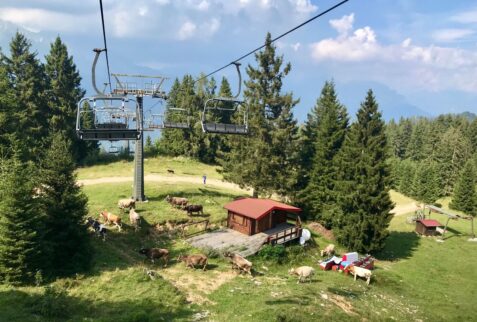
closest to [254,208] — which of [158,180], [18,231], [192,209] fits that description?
[192,209]

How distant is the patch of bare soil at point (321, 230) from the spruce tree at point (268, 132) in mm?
4812

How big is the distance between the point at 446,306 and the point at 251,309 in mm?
16557

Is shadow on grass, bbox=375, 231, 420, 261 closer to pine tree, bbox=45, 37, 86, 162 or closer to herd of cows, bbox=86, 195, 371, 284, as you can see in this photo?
herd of cows, bbox=86, 195, 371, 284

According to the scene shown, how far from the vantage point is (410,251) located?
42.3m

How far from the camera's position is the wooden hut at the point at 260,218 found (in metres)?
33.2

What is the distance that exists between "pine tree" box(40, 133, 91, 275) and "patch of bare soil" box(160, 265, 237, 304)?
19.2 ft

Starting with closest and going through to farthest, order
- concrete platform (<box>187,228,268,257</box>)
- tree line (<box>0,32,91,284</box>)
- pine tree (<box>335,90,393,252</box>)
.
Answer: tree line (<box>0,32,91,284</box>) → concrete platform (<box>187,228,268,257</box>) → pine tree (<box>335,90,393,252</box>)

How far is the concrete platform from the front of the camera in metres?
29.4

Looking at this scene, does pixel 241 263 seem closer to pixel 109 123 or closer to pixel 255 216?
pixel 255 216

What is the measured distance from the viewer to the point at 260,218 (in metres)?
33.1

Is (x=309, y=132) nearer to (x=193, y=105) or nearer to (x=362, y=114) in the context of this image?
(x=362, y=114)

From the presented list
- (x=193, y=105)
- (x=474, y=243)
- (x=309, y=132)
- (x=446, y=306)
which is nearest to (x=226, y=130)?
(x=446, y=306)

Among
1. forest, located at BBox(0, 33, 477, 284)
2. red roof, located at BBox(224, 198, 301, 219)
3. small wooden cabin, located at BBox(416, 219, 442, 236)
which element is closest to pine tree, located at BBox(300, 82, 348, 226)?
forest, located at BBox(0, 33, 477, 284)

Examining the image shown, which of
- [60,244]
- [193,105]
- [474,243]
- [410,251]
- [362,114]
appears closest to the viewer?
[60,244]
